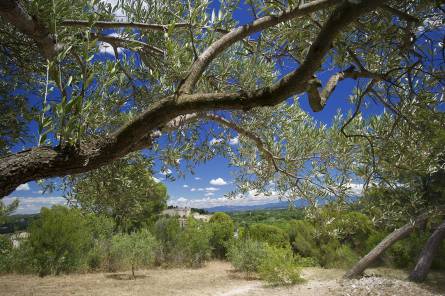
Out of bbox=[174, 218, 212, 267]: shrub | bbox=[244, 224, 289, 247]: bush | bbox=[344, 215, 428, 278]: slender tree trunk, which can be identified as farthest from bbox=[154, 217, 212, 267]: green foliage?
bbox=[344, 215, 428, 278]: slender tree trunk

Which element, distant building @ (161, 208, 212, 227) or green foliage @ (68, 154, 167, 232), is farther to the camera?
distant building @ (161, 208, 212, 227)

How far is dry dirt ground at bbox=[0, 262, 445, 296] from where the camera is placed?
36.4 ft

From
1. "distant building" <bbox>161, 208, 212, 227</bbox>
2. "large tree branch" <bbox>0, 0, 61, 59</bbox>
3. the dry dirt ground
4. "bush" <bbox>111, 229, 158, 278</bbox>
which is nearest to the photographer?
"large tree branch" <bbox>0, 0, 61, 59</bbox>

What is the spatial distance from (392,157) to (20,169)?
3153 millimetres

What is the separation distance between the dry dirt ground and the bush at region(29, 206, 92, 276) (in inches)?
27.9

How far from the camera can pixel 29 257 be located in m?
14.1

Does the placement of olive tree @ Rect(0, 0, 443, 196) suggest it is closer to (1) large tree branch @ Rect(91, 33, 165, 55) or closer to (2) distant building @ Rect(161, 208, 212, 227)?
(1) large tree branch @ Rect(91, 33, 165, 55)

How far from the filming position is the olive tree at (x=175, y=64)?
161 cm

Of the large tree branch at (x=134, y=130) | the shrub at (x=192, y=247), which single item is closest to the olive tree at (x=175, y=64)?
the large tree branch at (x=134, y=130)

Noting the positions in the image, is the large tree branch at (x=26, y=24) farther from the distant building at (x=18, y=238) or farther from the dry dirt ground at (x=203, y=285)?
the distant building at (x=18, y=238)

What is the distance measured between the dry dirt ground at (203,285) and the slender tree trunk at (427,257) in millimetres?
437

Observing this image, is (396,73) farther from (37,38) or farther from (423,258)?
(423,258)

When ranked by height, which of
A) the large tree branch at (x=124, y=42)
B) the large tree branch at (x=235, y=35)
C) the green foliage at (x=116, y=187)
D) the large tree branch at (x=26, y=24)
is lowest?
the green foliage at (x=116, y=187)

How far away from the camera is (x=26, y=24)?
259 cm
